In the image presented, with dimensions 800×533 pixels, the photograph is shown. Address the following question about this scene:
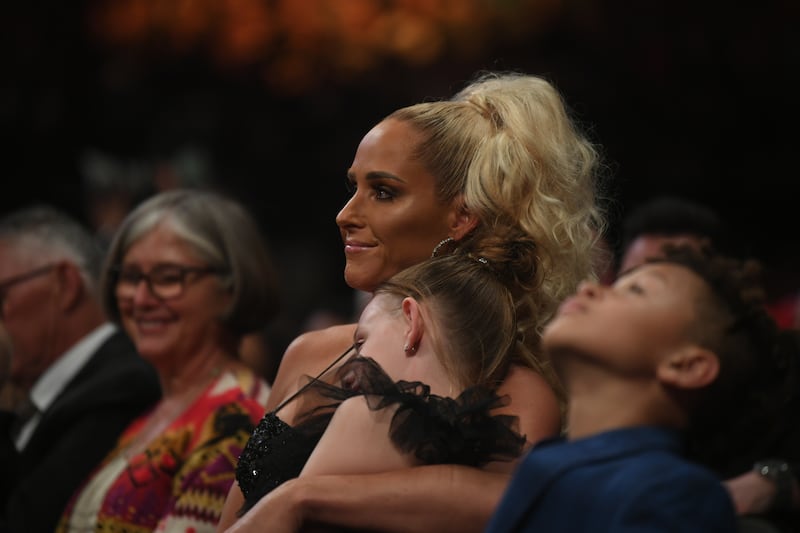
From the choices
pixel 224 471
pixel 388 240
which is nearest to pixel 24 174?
pixel 224 471

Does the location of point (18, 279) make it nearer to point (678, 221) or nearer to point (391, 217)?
point (391, 217)

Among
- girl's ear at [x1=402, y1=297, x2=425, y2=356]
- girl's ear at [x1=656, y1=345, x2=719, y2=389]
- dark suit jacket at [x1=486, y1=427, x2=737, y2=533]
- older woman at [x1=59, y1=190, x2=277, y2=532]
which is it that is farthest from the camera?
older woman at [x1=59, y1=190, x2=277, y2=532]

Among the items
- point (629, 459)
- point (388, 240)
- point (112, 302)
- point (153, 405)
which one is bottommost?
point (153, 405)

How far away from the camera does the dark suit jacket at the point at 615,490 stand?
6.20 ft

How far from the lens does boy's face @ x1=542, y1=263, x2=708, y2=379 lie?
2049 millimetres

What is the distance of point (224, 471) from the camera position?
136 inches

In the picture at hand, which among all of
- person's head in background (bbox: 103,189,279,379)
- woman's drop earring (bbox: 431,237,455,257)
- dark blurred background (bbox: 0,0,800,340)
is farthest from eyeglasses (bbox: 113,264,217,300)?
dark blurred background (bbox: 0,0,800,340)

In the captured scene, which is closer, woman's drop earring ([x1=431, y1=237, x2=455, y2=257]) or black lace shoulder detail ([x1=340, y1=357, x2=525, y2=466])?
black lace shoulder detail ([x1=340, y1=357, x2=525, y2=466])

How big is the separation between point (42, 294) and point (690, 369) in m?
2.96

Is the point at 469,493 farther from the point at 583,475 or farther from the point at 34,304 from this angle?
the point at 34,304

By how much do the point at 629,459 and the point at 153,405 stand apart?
238 centimetres

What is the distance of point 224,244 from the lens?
3.93 meters

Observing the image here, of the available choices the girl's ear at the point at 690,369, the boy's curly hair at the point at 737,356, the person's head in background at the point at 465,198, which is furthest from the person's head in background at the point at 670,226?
the girl's ear at the point at 690,369

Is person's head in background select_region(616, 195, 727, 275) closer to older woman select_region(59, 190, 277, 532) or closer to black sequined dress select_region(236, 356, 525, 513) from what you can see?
older woman select_region(59, 190, 277, 532)
